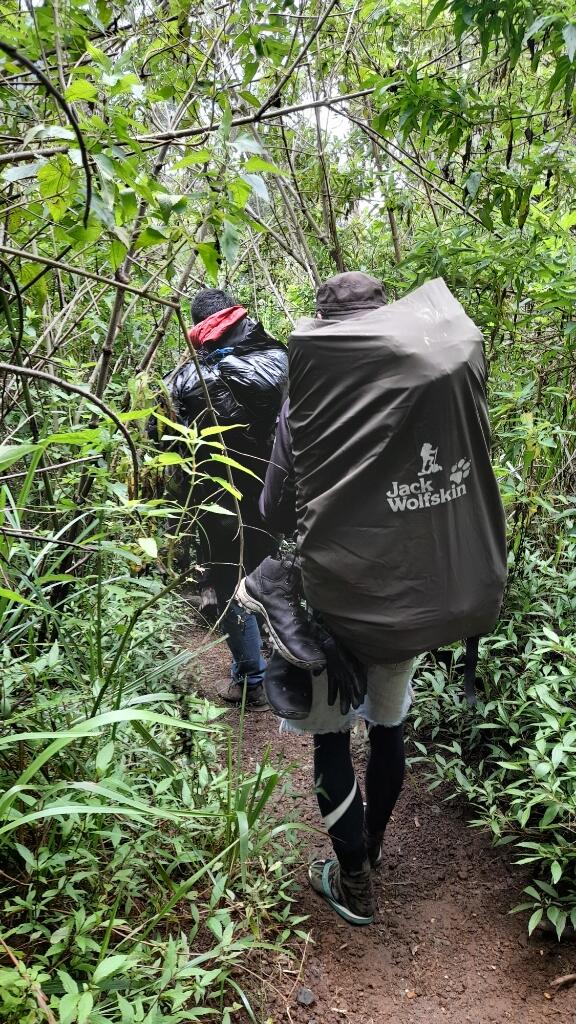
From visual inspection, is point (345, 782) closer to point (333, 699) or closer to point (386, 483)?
point (333, 699)

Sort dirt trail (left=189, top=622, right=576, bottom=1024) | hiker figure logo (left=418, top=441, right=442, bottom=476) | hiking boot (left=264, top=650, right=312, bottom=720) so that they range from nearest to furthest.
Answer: hiker figure logo (left=418, top=441, right=442, bottom=476) < dirt trail (left=189, top=622, right=576, bottom=1024) < hiking boot (left=264, top=650, right=312, bottom=720)

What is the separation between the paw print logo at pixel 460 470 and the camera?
1.71 meters

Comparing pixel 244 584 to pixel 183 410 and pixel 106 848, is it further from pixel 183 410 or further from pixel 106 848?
pixel 183 410

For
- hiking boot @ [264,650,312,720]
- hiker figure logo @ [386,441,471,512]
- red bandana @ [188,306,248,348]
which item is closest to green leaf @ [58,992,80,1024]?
hiking boot @ [264,650,312,720]

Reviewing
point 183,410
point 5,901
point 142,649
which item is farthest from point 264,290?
point 5,901

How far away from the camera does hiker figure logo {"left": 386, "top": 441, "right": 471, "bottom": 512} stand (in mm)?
1665

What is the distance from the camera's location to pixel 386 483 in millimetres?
1670

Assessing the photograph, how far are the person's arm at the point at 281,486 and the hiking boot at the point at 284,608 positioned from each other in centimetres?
15

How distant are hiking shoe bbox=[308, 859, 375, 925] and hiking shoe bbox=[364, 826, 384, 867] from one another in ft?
0.49

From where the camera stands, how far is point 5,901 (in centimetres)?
151

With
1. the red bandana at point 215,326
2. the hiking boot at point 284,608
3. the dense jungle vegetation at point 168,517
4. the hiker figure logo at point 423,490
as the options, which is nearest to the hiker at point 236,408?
the red bandana at point 215,326

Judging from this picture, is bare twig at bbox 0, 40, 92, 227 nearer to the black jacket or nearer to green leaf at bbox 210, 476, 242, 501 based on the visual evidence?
green leaf at bbox 210, 476, 242, 501

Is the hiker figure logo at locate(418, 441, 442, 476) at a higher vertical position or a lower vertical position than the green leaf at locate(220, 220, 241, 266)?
lower

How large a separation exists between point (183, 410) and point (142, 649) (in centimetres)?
125
